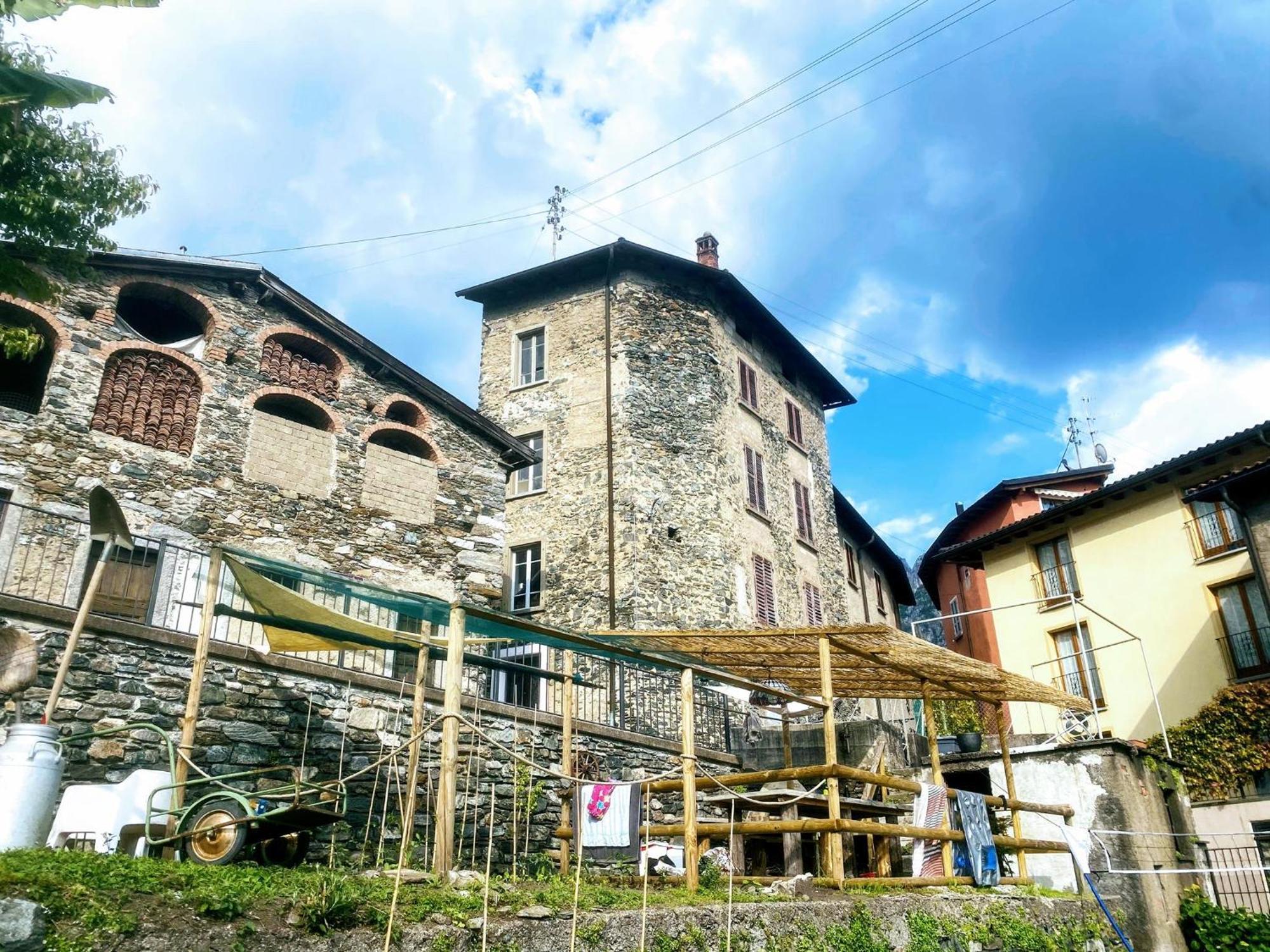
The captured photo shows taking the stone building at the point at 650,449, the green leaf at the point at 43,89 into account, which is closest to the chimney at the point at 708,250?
the stone building at the point at 650,449

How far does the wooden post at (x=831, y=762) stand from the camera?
7.57m

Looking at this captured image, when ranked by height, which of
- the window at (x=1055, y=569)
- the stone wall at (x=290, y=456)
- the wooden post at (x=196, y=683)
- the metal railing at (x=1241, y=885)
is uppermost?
the window at (x=1055, y=569)

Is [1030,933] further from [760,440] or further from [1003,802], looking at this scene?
[760,440]

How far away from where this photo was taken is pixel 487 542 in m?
14.9

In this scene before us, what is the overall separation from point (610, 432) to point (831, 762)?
12.8 meters

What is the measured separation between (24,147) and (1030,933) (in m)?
11.9

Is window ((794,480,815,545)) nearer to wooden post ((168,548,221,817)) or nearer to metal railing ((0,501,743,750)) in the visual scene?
metal railing ((0,501,743,750))

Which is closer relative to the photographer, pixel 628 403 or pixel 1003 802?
pixel 1003 802

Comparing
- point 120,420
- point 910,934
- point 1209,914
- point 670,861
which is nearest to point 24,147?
point 120,420

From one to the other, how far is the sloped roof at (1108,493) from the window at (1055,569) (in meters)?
0.51

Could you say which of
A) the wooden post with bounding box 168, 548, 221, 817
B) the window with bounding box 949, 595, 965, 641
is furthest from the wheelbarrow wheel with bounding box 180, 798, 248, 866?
the window with bounding box 949, 595, 965, 641

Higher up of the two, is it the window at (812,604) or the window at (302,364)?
the window at (302,364)

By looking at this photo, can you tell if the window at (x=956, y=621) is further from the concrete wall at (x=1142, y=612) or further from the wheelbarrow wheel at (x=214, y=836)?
the wheelbarrow wheel at (x=214, y=836)

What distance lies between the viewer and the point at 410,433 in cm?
1473
